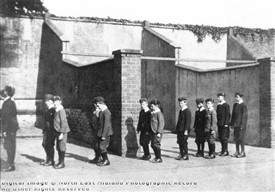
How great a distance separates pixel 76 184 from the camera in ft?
25.8

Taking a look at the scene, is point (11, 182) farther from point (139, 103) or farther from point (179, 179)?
point (139, 103)

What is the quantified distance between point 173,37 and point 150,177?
52.0 ft

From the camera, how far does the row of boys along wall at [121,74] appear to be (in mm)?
11539

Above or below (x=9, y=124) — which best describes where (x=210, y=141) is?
below

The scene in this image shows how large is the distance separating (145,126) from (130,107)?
2.76 feet

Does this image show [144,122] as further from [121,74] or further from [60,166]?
[60,166]

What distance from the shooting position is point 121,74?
1130cm

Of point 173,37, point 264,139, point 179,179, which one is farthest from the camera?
point 173,37

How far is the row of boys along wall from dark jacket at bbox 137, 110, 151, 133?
491 mm

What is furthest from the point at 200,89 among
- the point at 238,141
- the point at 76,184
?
the point at 76,184

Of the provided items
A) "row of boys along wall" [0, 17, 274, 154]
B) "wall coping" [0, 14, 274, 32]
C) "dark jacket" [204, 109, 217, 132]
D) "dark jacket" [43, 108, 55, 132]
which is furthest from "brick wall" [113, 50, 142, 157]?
"wall coping" [0, 14, 274, 32]

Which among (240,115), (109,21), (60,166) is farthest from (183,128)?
(109,21)

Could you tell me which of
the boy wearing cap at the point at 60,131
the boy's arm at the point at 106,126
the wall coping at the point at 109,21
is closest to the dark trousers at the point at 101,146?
the boy's arm at the point at 106,126

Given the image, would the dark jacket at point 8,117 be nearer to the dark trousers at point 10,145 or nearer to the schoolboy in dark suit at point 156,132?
the dark trousers at point 10,145
